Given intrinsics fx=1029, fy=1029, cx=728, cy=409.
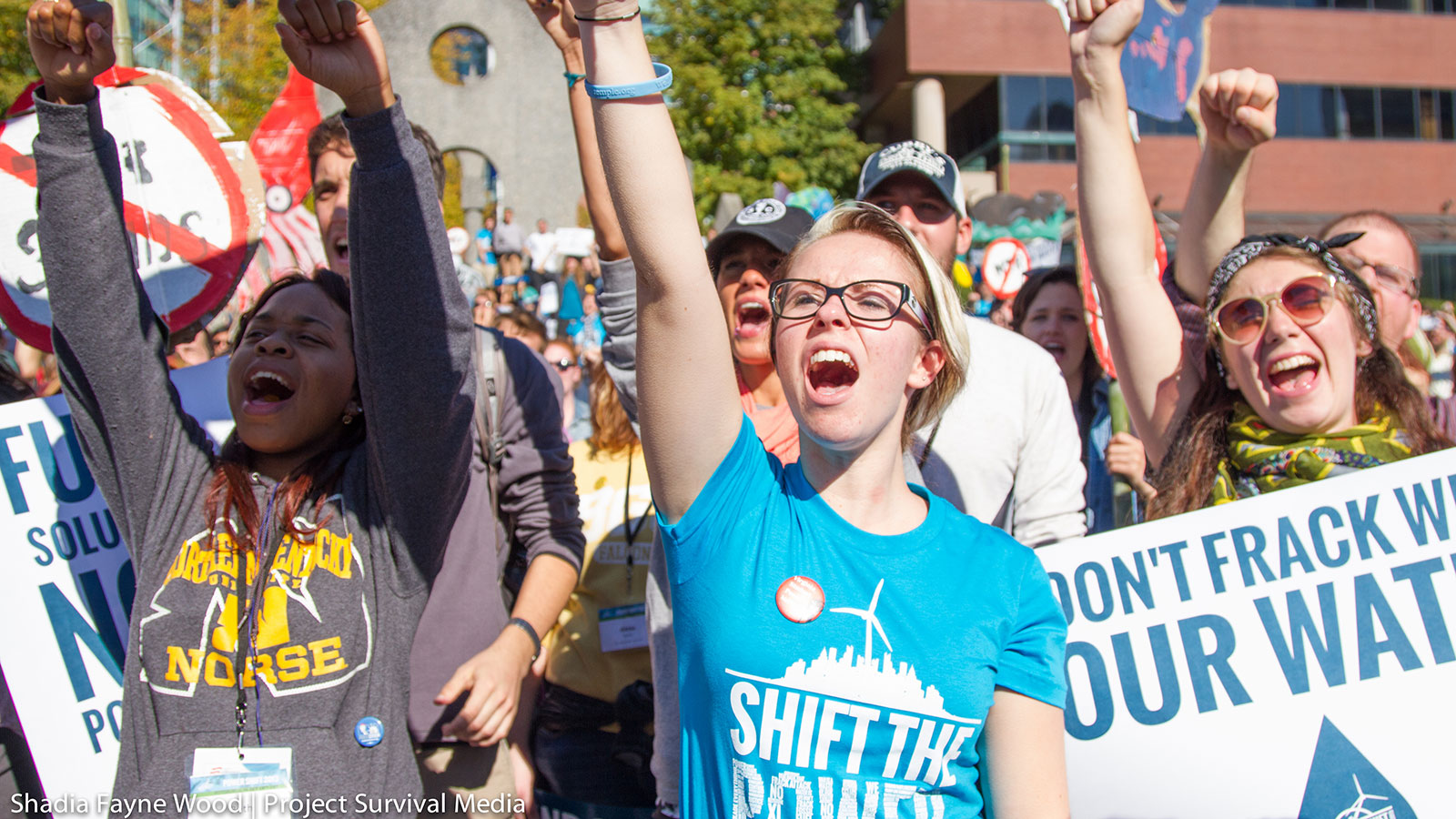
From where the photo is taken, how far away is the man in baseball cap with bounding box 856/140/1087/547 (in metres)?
2.47

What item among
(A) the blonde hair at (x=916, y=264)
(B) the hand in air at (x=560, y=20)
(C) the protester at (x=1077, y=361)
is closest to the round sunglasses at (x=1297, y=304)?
(A) the blonde hair at (x=916, y=264)

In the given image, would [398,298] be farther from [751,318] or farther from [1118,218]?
[1118,218]

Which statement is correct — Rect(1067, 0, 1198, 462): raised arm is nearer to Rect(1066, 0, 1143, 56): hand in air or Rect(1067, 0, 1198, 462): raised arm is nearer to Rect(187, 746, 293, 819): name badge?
Rect(1066, 0, 1143, 56): hand in air

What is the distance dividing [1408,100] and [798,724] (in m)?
33.8

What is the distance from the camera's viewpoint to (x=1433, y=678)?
7.25 ft

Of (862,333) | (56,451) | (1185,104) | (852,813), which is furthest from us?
(1185,104)

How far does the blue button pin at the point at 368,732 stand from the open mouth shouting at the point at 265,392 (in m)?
0.64

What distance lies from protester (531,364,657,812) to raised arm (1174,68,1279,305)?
1.59 meters

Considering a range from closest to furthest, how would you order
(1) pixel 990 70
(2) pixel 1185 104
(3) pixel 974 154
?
(2) pixel 1185 104 < (1) pixel 990 70 < (3) pixel 974 154

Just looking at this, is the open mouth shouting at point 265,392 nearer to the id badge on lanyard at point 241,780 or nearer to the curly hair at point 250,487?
the curly hair at point 250,487

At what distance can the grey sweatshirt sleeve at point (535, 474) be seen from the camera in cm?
249

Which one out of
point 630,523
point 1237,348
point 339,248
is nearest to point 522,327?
point 630,523

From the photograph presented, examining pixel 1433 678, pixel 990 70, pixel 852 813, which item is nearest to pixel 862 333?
pixel 852 813

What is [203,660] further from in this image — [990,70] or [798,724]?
[990,70]
